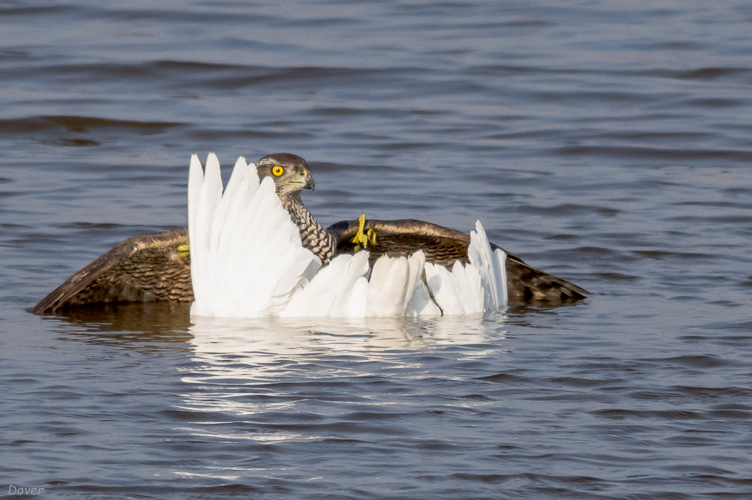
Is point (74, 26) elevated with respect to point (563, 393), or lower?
elevated

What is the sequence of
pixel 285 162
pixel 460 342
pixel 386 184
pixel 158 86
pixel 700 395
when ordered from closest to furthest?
pixel 700 395 < pixel 460 342 < pixel 285 162 < pixel 386 184 < pixel 158 86

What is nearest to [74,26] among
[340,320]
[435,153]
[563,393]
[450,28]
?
[450,28]

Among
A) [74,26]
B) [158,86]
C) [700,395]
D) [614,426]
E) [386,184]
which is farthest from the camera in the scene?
[74,26]

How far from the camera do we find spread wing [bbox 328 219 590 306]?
915 cm

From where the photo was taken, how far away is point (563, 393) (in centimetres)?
656

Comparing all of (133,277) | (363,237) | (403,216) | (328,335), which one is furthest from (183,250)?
(403,216)

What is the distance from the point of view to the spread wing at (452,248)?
915cm

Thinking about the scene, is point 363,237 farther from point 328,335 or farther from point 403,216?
point 403,216

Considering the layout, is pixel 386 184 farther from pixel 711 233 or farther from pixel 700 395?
pixel 700 395

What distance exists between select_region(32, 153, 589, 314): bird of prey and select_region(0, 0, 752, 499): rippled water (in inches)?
7.5

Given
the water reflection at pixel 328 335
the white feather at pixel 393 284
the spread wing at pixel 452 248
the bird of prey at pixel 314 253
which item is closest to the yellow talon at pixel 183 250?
the bird of prey at pixel 314 253

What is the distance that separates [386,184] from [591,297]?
3811 millimetres

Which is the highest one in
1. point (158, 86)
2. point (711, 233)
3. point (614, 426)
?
point (158, 86)

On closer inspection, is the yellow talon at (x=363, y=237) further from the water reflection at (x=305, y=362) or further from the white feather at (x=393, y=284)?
the white feather at (x=393, y=284)
